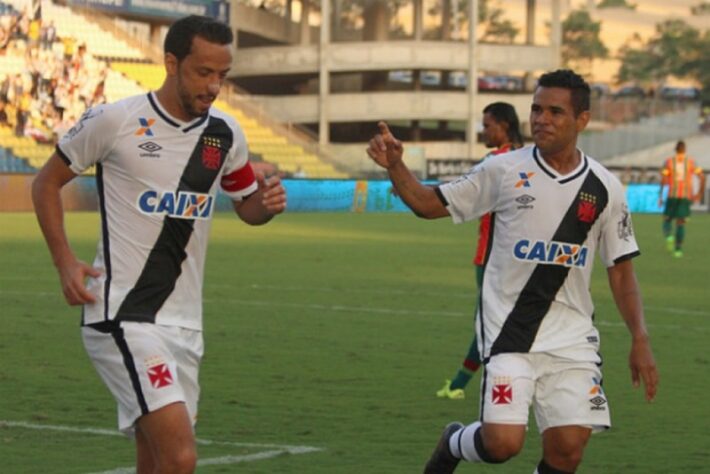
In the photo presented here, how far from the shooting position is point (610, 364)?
14.0 m

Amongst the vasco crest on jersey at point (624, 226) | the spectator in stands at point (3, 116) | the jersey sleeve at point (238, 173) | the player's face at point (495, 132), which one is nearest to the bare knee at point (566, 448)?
the vasco crest on jersey at point (624, 226)

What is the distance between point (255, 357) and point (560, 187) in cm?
698

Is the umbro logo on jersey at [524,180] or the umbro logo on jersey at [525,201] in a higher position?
the umbro logo on jersey at [524,180]

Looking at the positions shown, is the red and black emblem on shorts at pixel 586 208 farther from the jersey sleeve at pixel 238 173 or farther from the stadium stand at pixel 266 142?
the stadium stand at pixel 266 142

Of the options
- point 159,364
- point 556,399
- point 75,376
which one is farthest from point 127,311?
point 75,376

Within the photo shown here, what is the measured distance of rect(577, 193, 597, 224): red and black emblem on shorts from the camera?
24.1ft

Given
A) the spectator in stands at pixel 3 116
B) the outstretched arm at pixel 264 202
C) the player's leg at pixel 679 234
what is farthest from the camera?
the spectator in stands at pixel 3 116

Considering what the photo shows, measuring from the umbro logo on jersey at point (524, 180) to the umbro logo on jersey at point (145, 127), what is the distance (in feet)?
5.75

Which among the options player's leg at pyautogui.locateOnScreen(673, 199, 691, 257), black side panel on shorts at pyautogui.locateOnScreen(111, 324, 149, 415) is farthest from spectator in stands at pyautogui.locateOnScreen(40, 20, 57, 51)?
black side panel on shorts at pyautogui.locateOnScreen(111, 324, 149, 415)

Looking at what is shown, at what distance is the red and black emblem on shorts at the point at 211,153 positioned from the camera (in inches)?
258

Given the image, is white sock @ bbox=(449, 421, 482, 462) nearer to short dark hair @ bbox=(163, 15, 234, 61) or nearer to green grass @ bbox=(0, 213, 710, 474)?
green grass @ bbox=(0, 213, 710, 474)

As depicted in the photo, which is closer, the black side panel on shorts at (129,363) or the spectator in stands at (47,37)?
the black side panel on shorts at (129,363)

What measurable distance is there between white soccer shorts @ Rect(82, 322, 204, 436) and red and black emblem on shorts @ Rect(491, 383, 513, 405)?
4.59 ft

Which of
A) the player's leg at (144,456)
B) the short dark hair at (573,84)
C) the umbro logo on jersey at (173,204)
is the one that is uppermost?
the short dark hair at (573,84)
